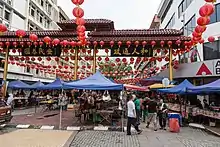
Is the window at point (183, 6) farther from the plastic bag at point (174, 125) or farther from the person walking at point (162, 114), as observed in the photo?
the plastic bag at point (174, 125)

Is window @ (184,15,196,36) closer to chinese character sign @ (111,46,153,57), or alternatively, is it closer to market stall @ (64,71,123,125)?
chinese character sign @ (111,46,153,57)

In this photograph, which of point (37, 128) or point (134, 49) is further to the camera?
point (134, 49)

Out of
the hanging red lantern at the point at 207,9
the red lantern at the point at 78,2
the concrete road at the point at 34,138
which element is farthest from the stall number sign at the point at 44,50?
the hanging red lantern at the point at 207,9

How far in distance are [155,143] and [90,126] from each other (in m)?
4.58

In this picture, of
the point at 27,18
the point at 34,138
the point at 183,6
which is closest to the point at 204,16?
the point at 34,138

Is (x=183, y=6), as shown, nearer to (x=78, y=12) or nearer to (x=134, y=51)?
(x=134, y=51)

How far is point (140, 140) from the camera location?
10.1 metres

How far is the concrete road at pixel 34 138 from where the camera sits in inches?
350

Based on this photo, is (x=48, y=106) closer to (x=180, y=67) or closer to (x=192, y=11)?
(x=180, y=67)

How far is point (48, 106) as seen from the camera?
2330cm

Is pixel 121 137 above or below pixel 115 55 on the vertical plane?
below

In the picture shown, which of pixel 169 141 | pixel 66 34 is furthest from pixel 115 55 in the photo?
pixel 169 141

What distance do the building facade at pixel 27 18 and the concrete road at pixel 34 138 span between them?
712 inches

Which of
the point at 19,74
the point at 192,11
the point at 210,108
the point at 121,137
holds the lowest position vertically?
the point at 121,137
